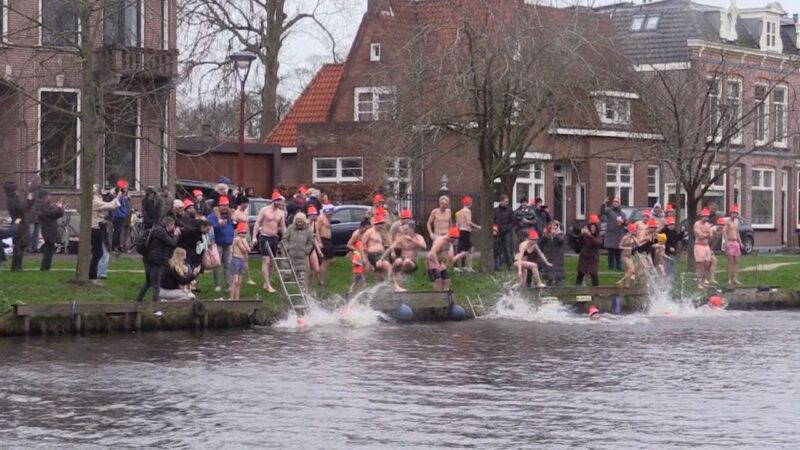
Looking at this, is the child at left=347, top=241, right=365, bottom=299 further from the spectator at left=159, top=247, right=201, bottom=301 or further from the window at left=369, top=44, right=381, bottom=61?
the window at left=369, top=44, right=381, bottom=61

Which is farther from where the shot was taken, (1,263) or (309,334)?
(1,263)

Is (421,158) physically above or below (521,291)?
above

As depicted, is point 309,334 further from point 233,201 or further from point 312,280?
point 233,201

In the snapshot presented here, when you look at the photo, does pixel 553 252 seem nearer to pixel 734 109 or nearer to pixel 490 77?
pixel 490 77

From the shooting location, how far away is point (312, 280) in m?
33.6

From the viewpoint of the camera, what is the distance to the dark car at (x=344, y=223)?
135 feet

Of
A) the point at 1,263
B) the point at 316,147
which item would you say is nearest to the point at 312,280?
the point at 1,263

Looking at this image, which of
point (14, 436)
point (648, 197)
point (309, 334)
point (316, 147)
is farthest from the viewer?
point (648, 197)

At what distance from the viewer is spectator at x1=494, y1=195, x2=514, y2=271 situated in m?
37.0

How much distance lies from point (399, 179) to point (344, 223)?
1944 millimetres

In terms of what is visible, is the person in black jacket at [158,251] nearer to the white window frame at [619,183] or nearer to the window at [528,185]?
the window at [528,185]

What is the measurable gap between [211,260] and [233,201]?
25.8ft

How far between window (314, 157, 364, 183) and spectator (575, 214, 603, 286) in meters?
19.3

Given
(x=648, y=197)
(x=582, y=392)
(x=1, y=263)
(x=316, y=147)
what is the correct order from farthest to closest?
1. (x=648, y=197)
2. (x=316, y=147)
3. (x=1, y=263)
4. (x=582, y=392)
